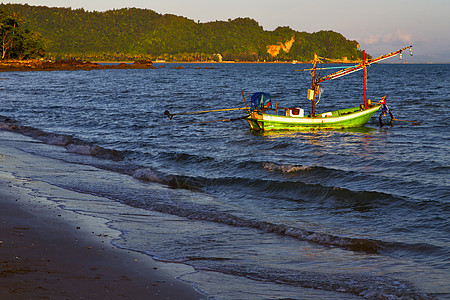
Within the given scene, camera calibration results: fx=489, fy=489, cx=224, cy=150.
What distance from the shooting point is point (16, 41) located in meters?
137

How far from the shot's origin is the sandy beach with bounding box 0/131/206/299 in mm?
6734

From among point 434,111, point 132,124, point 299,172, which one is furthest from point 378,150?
point 434,111

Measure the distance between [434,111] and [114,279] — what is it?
40814mm

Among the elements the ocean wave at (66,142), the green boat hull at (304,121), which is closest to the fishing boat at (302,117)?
the green boat hull at (304,121)

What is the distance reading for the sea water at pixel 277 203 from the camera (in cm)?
839

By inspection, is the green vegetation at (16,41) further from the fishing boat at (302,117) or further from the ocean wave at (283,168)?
the ocean wave at (283,168)

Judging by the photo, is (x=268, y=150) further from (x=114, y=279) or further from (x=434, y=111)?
(x=434, y=111)

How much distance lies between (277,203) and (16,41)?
140 metres

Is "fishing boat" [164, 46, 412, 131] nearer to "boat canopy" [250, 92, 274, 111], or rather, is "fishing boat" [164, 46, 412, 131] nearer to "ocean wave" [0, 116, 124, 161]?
"boat canopy" [250, 92, 274, 111]

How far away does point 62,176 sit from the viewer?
52.6ft

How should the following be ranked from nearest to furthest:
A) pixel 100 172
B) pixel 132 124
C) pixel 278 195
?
1. pixel 278 195
2. pixel 100 172
3. pixel 132 124

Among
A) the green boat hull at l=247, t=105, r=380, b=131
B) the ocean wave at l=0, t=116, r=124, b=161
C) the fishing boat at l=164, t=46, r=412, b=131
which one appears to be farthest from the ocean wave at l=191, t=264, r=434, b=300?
the green boat hull at l=247, t=105, r=380, b=131

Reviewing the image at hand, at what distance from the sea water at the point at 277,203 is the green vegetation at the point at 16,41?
113147 mm

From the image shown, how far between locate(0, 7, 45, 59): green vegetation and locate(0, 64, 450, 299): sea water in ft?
371
